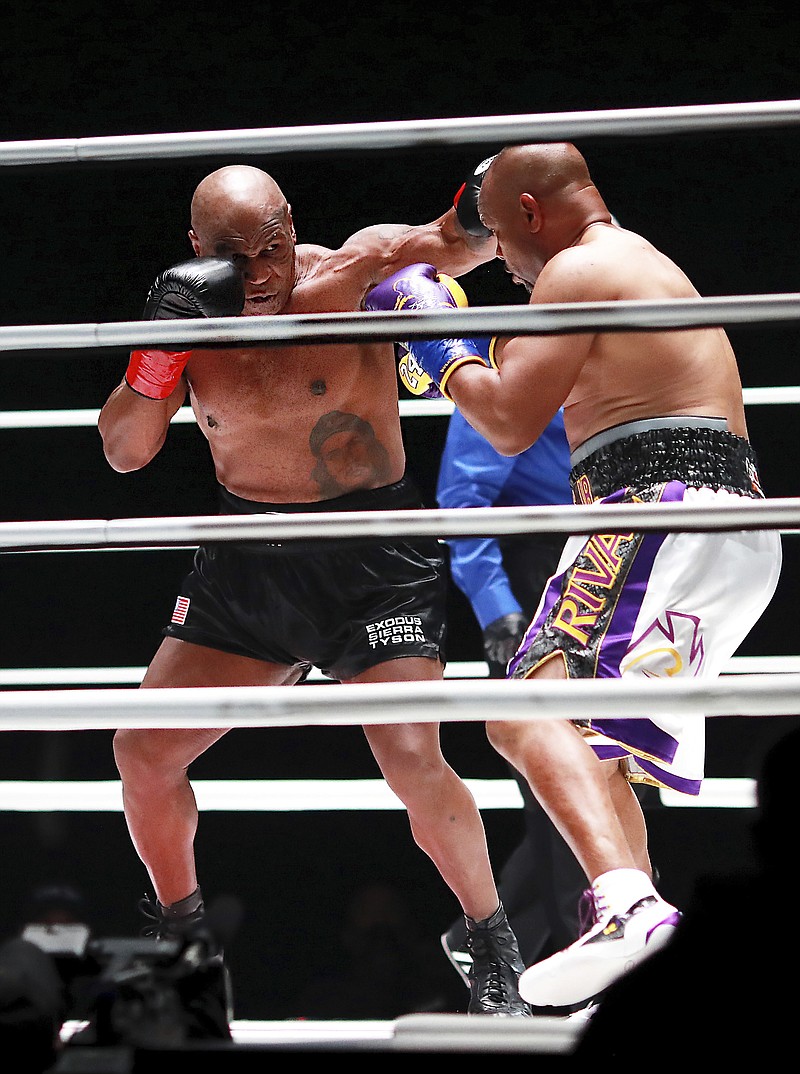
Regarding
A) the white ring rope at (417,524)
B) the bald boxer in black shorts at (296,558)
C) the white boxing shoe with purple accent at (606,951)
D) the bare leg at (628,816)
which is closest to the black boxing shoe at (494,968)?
the bald boxer in black shorts at (296,558)

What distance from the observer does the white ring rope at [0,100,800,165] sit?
3.34ft

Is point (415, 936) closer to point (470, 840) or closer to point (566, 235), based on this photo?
point (470, 840)

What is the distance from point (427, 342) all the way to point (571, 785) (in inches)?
22.2

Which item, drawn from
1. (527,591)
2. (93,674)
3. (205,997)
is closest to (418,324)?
(205,997)

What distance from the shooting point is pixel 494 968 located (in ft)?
5.90

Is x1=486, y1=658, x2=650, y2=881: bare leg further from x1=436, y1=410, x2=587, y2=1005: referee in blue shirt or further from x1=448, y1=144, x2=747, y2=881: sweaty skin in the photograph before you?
x1=436, y1=410, x2=587, y2=1005: referee in blue shirt

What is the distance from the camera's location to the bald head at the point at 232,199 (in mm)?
1938

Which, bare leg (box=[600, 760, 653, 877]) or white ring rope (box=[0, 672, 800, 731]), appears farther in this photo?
bare leg (box=[600, 760, 653, 877])

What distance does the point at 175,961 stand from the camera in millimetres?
→ 890

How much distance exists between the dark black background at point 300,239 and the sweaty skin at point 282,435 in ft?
2.62

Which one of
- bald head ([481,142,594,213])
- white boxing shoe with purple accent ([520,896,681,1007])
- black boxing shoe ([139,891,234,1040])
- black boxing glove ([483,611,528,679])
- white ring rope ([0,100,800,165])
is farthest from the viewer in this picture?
black boxing glove ([483,611,528,679])

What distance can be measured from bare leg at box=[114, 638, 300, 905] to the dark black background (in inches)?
35.8

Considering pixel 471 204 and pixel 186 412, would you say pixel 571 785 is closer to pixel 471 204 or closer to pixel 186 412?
pixel 471 204

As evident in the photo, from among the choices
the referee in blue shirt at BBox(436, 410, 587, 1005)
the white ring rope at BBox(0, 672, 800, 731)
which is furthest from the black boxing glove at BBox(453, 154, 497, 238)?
the white ring rope at BBox(0, 672, 800, 731)
